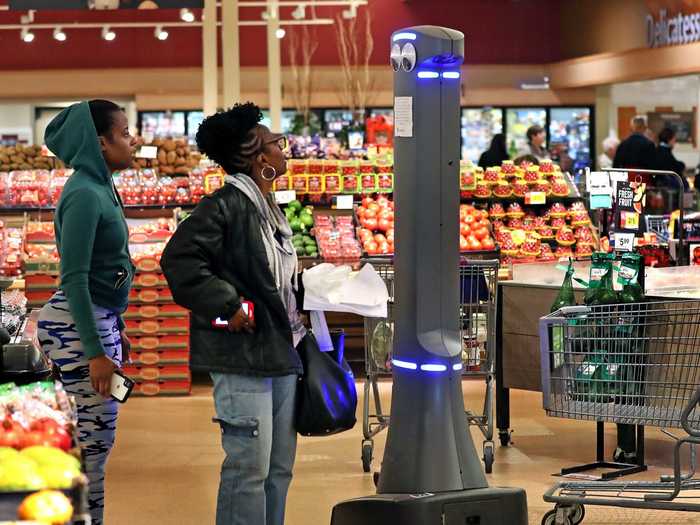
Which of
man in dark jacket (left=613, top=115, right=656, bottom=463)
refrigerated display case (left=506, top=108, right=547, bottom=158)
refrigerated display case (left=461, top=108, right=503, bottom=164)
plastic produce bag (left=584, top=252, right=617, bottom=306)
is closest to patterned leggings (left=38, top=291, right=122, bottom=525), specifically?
plastic produce bag (left=584, top=252, right=617, bottom=306)

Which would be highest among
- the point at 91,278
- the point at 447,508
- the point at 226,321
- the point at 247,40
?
the point at 247,40

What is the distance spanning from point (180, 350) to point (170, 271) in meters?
4.49

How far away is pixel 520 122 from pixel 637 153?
547 centimetres

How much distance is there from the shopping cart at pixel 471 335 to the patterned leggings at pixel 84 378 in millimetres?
2290

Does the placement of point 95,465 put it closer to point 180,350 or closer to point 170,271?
point 170,271

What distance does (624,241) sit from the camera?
19.4 feet

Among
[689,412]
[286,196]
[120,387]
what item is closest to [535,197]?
[286,196]

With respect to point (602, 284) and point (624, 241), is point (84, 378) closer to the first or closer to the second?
point (602, 284)

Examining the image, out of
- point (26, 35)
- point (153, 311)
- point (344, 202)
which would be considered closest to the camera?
point (153, 311)

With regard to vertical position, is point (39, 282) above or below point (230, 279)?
below

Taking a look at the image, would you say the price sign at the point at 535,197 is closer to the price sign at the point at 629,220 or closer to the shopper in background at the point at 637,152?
the price sign at the point at 629,220

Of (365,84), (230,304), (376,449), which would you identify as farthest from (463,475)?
(365,84)

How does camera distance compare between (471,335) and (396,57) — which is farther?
(471,335)

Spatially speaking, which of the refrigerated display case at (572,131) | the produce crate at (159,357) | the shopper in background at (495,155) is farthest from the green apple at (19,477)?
the refrigerated display case at (572,131)
